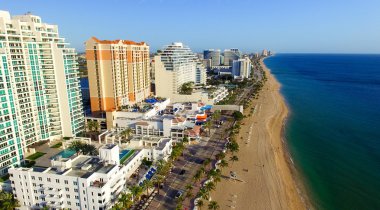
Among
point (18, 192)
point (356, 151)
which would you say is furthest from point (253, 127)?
point (18, 192)

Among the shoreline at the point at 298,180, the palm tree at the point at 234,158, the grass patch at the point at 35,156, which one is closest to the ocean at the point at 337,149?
the shoreline at the point at 298,180

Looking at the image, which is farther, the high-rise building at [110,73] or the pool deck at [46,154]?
the high-rise building at [110,73]

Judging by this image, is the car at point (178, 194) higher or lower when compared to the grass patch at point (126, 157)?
lower

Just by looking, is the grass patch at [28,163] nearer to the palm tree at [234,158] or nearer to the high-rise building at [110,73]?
the high-rise building at [110,73]

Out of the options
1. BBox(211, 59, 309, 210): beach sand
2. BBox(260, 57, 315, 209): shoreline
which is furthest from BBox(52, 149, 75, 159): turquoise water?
BBox(260, 57, 315, 209): shoreline

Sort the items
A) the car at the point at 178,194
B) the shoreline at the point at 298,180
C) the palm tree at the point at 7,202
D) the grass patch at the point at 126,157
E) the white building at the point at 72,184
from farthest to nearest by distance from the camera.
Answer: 1. the grass patch at the point at 126,157
2. the shoreline at the point at 298,180
3. the car at the point at 178,194
4. the white building at the point at 72,184
5. the palm tree at the point at 7,202

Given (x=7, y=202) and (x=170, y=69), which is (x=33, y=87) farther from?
(x=170, y=69)
